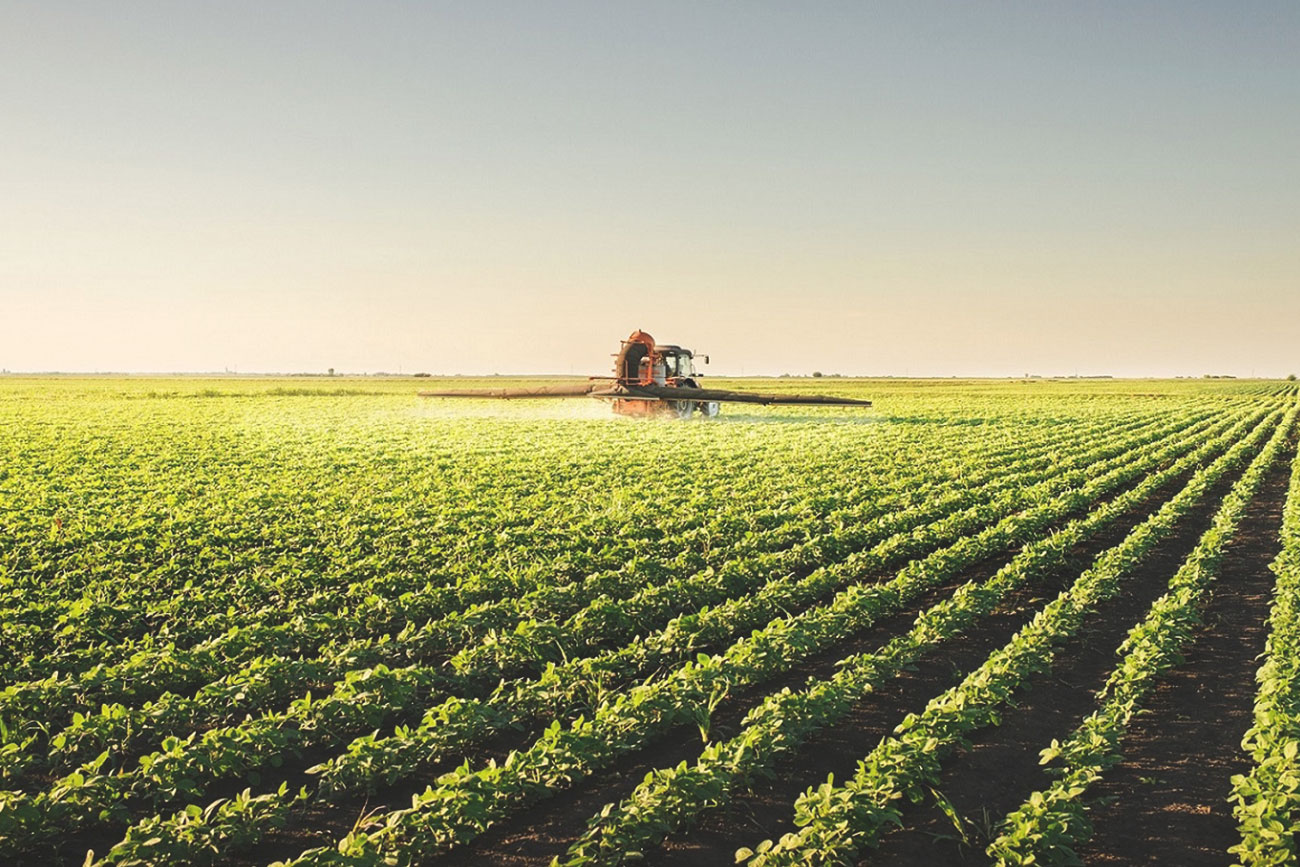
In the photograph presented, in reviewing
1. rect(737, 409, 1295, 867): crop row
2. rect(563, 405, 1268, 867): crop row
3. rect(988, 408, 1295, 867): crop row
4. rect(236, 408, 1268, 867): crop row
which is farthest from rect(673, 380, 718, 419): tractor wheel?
rect(737, 409, 1295, 867): crop row

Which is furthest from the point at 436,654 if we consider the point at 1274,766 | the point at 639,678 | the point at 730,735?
the point at 1274,766

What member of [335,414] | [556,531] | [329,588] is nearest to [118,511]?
[329,588]

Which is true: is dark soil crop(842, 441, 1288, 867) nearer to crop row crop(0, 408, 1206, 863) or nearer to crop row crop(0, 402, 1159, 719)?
crop row crop(0, 408, 1206, 863)

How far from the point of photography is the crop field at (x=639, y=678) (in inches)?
190

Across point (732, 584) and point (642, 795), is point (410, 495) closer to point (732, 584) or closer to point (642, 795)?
point (732, 584)

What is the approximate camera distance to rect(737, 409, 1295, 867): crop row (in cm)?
452

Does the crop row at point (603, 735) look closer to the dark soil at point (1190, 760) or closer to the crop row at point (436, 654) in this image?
the crop row at point (436, 654)

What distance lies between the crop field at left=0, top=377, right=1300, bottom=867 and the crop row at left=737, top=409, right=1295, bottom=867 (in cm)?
3

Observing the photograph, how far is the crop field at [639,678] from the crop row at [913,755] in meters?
0.03

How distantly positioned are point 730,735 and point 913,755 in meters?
1.53

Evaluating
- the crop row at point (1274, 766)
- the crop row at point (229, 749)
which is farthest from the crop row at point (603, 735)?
the crop row at point (1274, 766)

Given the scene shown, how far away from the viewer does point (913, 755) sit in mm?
5305

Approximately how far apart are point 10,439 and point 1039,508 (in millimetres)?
32649

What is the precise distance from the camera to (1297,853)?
191 inches
